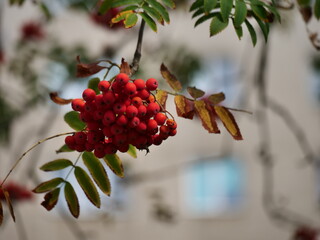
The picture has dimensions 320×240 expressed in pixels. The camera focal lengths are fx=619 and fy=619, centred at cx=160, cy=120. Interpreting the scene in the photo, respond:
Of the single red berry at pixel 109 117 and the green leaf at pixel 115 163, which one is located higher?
the single red berry at pixel 109 117

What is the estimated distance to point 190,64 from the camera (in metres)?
3.87

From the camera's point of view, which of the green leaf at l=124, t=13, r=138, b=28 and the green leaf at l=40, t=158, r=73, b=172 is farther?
the green leaf at l=40, t=158, r=73, b=172

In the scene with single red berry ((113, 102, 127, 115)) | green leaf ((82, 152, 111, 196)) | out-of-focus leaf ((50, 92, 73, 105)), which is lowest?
green leaf ((82, 152, 111, 196))

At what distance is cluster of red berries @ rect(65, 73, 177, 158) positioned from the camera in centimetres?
115

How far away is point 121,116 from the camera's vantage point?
45.3 inches

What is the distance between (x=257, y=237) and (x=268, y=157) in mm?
6560

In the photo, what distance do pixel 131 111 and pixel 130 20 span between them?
0.82 ft

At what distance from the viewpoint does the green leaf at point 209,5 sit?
1.28m

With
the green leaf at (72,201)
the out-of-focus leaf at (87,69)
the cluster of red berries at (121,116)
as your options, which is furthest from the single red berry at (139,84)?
the green leaf at (72,201)

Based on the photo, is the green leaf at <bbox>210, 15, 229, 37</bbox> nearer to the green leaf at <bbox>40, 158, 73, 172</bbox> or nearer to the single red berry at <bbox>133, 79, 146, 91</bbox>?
the single red berry at <bbox>133, 79, 146, 91</bbox>

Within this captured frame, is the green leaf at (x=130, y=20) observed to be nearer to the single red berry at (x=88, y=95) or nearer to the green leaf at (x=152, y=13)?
the green leaf at (x=152, y=13)

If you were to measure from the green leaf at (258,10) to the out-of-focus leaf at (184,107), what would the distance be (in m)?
0.24

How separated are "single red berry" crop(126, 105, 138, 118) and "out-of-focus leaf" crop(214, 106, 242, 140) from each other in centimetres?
24

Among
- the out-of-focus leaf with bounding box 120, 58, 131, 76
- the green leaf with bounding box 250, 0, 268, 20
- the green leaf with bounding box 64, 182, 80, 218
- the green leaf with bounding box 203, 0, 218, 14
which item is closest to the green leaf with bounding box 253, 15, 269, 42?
the green leaf with bounding box 250, 0, 268, 20
